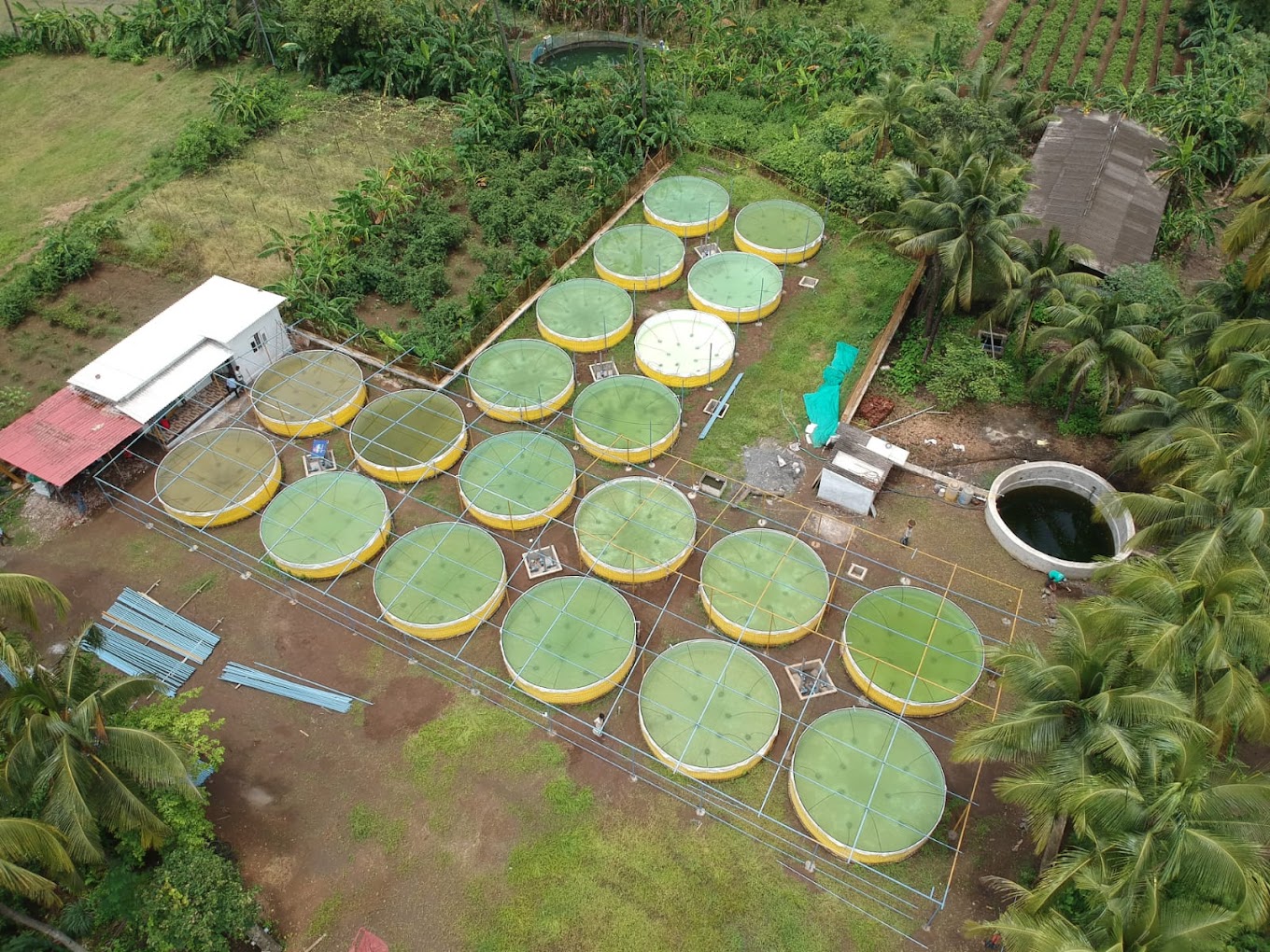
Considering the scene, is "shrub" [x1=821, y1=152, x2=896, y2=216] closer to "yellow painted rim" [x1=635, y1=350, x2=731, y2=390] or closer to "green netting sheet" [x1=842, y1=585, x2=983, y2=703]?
"yellow painted rim" [x1=635, y1=350, x2=731, y2=390]

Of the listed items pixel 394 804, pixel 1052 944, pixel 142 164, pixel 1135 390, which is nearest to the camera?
pixel 1052 944

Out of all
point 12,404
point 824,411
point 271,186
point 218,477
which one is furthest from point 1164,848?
point 271,186

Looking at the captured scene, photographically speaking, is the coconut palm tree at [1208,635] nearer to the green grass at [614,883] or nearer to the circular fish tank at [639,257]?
the green grass at [614,883]

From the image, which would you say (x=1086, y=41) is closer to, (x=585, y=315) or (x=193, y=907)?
(x=585, y=315)

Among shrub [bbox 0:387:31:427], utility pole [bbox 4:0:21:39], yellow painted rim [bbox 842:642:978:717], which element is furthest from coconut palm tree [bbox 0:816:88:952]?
utility pole [bbox 4:0:21:39]

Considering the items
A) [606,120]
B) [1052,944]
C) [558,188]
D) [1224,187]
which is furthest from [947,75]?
[1052,944]

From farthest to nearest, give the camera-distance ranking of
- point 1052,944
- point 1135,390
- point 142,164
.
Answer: point 142,164
point 1135,390
point 1052,944

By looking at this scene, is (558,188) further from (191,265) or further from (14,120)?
(14,120)
